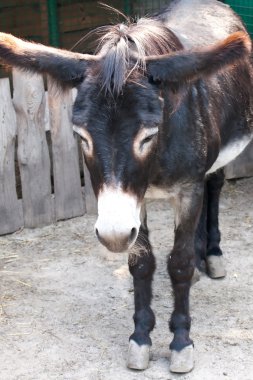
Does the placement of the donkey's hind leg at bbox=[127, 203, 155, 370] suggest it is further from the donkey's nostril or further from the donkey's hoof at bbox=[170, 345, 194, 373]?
the donkey's nostril

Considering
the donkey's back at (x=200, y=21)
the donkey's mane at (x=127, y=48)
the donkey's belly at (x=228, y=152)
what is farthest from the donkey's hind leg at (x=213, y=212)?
the donkey's mane at (x=127, y=48)

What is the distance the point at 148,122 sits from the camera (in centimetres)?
297

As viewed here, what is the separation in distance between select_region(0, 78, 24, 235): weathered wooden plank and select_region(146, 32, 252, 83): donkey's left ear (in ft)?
7.85

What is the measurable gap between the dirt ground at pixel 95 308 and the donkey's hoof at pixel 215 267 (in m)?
0.04

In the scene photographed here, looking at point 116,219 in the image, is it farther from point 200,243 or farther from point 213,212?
point 213,212

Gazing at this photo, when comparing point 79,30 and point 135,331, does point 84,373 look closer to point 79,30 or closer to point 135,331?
point 135,331

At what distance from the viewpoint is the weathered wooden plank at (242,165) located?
6.39 m

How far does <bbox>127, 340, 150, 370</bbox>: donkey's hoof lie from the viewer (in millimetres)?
3709

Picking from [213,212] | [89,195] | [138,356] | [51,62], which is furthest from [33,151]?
[51,62]

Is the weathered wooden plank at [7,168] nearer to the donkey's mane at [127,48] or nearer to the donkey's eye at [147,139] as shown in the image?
the donkey's mane at [127,48]

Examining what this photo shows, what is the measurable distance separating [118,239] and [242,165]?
3686mm

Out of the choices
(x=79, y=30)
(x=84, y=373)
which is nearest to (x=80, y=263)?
(x=84, y=373)

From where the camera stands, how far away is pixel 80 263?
505cm

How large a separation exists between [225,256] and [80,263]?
1.04 metres
